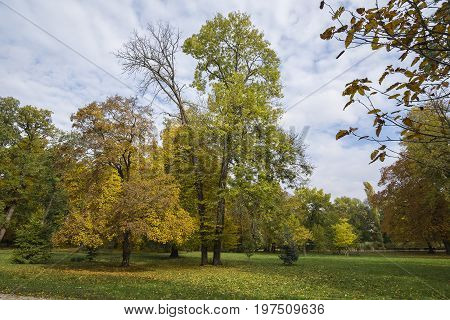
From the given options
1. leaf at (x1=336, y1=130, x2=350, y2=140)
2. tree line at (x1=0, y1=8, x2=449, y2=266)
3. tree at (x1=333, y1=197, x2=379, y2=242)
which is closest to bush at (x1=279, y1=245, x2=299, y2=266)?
tree line at (x1=0, y1=8, x2=449, y2=266)

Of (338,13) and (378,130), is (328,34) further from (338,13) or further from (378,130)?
(378,130)

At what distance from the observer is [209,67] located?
23953 mm

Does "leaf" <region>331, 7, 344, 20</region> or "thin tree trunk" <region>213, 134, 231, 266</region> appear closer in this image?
"leaf" <region>331, 7, 344, 20</region>

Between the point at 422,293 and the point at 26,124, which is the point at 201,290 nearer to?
the point at 422,293

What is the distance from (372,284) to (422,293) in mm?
2520

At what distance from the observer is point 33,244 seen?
2367 cm

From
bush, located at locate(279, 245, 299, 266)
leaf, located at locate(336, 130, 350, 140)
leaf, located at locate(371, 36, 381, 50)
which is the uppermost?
leaf, located at locate(371, 36, 381, 50)

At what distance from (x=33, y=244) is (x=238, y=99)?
18.4 m

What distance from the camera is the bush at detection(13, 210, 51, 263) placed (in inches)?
890

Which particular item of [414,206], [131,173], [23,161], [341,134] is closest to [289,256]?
[414,206]

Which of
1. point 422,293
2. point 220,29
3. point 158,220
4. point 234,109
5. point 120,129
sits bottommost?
point 422,293

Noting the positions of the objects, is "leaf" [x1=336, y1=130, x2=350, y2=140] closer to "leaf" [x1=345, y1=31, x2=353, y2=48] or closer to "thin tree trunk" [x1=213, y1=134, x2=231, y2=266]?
"leaf" [x1=345, y1=31, x2=353, y2=48]

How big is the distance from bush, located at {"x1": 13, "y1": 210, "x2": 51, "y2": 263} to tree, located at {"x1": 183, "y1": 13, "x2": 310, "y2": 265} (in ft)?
42.0
